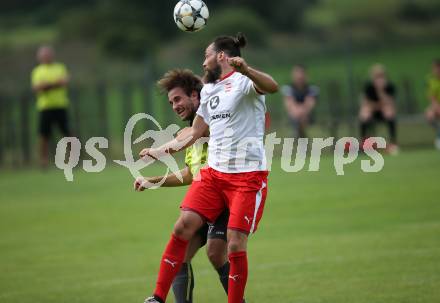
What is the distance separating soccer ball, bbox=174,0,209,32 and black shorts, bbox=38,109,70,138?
12.4 meters

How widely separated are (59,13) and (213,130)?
1579 inches

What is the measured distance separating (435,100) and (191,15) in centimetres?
1509

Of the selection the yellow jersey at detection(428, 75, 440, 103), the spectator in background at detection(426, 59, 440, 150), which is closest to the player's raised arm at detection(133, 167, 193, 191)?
the spectator in background at detection(426, 59, 440, 150)

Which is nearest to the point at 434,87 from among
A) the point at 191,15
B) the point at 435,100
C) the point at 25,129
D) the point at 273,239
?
the point at 435,100

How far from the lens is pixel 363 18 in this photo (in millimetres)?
39219

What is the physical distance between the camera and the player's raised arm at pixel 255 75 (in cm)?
676

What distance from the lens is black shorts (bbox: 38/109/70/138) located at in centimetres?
2020

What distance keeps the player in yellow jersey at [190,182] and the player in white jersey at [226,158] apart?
17 centimetres

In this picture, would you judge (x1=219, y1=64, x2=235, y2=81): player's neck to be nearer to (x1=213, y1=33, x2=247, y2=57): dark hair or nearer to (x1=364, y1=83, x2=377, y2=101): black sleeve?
(x1=213, y1=33, x2=247, y2=57): dark hair

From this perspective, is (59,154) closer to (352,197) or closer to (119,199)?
(119,199)

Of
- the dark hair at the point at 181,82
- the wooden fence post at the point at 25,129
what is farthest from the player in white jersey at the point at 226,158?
the wooden fence post at the point at 25,129

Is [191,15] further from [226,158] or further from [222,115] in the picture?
[226,158]

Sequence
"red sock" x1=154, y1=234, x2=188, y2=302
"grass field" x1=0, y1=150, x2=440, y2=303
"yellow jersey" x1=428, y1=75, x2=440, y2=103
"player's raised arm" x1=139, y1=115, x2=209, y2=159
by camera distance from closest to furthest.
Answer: "red sock" x1=154, y1=234, x2=188, y2=302, "player's raised arm" x1=139, y1=115, x2=209, y2=159, "grass field" x1=0, y1=150, x2=440, y2=303, "yellow jersey" x1=428, y1=75, x2=440, y2=103

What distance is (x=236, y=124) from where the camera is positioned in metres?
7.41
